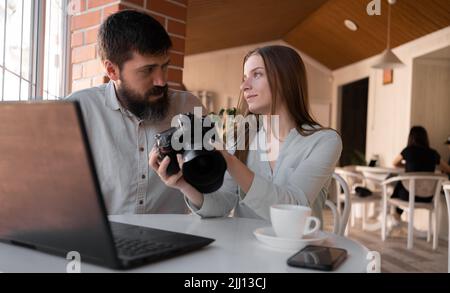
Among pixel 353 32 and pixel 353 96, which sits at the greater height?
pixel 353 32

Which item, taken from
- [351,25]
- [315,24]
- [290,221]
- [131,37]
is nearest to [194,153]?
[290,221]

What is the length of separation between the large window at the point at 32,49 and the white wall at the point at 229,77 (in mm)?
7308

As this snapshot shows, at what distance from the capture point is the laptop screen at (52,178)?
0.58 m

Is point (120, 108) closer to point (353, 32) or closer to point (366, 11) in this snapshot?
point (366, 11)

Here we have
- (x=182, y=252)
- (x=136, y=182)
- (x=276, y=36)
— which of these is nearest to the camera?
(x=182, y=252)

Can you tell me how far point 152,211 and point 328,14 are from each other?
19.6ft

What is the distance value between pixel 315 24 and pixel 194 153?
700 centimetres

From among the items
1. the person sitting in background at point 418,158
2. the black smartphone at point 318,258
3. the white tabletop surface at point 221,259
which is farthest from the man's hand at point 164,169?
the person sitting in background at point 418,158

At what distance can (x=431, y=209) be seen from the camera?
4621 millimetres

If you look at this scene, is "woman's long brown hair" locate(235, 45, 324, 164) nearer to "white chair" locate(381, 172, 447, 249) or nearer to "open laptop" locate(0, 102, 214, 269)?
"open laptop" locate(0, 102, 214, 269)

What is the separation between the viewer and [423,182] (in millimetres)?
4574

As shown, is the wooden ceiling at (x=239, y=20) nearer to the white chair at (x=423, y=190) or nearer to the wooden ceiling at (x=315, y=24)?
the wooden ceiling at (x=315, y=24)

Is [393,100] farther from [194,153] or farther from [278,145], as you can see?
[194,153]

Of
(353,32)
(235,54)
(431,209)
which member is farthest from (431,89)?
(235,54)
